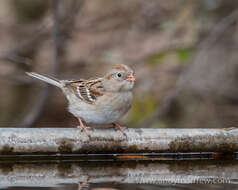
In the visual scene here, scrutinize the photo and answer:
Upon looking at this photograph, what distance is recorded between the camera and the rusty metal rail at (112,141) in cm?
418

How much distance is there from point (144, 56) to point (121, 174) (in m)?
4.88

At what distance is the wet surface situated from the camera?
3.49 metres

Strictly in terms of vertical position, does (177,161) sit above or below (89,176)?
above

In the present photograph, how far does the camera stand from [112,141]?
14.4 feet

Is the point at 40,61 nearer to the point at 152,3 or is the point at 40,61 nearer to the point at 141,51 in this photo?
the point at 141,51

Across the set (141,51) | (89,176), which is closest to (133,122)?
(141,51)

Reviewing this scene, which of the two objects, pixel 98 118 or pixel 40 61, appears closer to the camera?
pixel 98 118

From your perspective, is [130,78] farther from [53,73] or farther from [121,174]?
[53,73]

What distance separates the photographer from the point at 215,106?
30.3 feet

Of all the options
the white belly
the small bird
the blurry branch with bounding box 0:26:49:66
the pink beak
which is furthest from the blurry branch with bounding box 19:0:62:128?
the pink beak

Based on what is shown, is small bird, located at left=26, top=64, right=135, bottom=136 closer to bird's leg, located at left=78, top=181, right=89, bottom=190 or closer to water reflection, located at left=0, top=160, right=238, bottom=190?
water reflection, located at left=0, top=160, right=238, bottom=190

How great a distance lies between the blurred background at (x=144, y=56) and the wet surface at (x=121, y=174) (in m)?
3.15

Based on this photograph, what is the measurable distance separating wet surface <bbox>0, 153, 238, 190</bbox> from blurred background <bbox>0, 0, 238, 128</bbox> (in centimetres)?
315

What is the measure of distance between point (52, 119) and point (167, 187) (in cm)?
512
